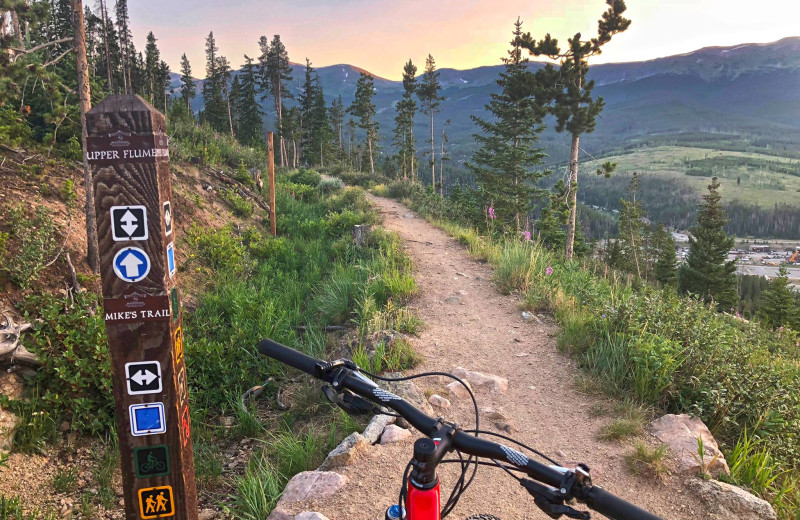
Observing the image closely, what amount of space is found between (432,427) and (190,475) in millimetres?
1419

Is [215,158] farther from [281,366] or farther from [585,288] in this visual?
[585,288]

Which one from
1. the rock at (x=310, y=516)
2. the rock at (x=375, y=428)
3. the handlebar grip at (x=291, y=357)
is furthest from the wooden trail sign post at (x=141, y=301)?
the rock at (x=375, y=428)

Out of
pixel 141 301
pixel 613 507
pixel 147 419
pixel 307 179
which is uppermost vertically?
pixel 307 179

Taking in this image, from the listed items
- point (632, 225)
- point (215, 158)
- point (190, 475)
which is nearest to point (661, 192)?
point (632, 225)

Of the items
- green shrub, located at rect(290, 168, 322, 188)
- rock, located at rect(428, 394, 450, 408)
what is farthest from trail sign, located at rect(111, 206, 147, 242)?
green shrub, located at rect(290, 168, 322, 188)

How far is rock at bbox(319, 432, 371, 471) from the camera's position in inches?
141

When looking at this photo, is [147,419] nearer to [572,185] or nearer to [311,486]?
[311,486]

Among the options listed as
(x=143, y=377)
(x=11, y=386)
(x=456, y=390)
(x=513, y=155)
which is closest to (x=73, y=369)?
(x=11, y=386)

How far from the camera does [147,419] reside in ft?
6.45

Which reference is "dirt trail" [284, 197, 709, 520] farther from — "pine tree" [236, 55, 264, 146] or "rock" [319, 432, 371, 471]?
"pine tree" [236, 55, 264, 146]

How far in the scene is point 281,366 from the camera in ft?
19.1

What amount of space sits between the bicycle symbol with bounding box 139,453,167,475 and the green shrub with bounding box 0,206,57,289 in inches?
193

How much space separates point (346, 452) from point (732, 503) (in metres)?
2.80

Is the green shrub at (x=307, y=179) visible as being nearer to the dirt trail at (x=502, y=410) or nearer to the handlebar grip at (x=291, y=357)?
the dirt trail at (x=502, y=410)
